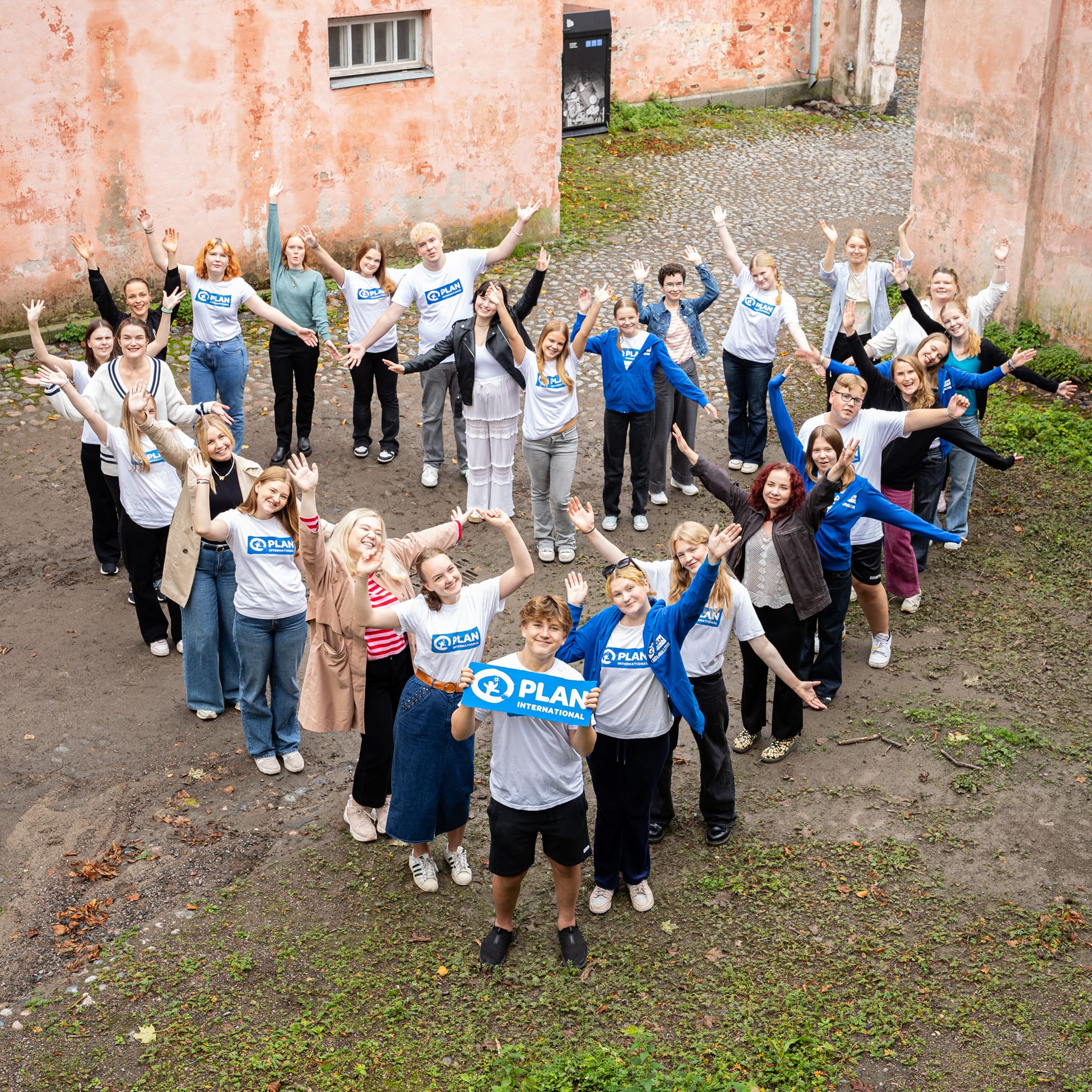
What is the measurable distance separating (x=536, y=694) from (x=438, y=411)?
559 centimetres

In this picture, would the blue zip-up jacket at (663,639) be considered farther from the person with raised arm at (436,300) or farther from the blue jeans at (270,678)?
the person with raised arm at (436,300)

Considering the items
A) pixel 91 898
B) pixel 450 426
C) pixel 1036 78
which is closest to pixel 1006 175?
pixel 1036 78

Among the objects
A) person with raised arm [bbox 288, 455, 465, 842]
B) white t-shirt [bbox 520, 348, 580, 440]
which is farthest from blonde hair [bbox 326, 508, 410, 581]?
white t-shirt [bbox 520, 348, 580, 440]

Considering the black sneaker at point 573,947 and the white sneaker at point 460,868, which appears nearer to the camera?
the black sneaker at point 573,947

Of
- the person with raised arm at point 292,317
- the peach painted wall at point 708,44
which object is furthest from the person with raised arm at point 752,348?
the peach painted wall at point 708,44

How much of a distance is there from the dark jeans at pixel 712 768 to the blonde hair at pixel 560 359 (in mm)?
3185

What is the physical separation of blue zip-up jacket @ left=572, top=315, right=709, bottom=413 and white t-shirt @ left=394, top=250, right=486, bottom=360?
111 centimetres

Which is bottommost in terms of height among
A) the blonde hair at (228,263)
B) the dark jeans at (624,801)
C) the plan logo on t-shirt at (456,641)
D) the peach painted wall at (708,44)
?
the dark jeans at (624,801)

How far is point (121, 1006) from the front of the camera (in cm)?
568

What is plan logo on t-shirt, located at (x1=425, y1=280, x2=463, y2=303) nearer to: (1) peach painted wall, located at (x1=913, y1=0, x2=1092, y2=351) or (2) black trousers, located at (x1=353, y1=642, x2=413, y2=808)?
(2) black trousers, located at (x1=353, y1=642, x2=413, y2=808)

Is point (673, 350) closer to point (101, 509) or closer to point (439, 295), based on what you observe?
point (439, 295)

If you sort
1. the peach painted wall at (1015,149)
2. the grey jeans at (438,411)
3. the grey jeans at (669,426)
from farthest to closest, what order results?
the peach painted wall at (1015,149), the grey jeans at (438,411), the grey jeans at (669,426)

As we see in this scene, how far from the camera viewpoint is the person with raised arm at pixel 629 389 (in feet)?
30.9

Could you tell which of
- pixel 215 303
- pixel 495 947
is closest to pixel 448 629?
pixel 495 947
